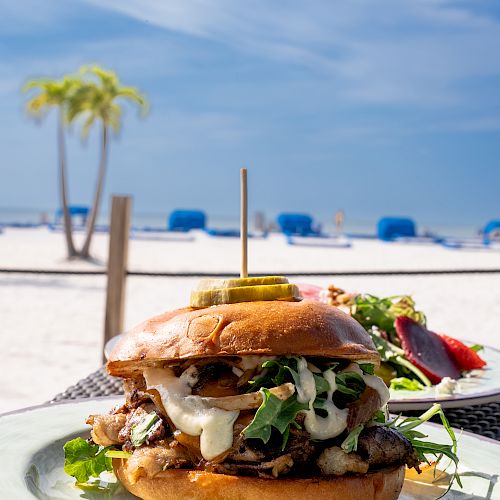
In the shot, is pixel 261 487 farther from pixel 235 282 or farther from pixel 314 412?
pixel 235 282

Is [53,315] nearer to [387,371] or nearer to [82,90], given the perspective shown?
[387,371]

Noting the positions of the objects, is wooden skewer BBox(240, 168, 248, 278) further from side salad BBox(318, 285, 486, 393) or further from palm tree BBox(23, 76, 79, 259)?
palm tree BBox(23, 76, 79, 259)

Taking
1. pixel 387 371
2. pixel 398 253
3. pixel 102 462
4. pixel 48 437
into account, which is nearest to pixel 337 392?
pixel 102 462

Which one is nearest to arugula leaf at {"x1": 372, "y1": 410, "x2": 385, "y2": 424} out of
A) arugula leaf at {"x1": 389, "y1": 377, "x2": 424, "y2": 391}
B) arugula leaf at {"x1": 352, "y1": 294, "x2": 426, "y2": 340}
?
arugula leaf at {"x1": 389, "y1": 377, "x2": 424, "y2": 391}

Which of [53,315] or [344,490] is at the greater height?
[344,490]

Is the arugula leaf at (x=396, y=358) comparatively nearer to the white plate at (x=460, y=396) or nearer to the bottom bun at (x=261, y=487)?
the white plate at (x=460, y=396)

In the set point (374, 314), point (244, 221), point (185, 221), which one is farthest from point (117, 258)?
point (185, 221)
